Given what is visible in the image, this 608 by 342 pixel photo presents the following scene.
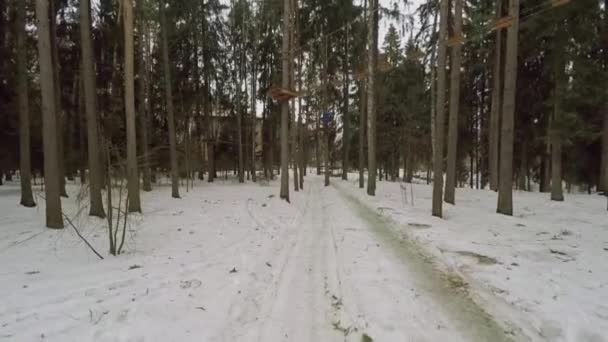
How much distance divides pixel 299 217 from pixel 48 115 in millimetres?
6031

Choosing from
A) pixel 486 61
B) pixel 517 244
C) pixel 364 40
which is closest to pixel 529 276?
pixel 517 244

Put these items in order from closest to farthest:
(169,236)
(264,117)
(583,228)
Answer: (169,236) → (583,228) → (264,117)

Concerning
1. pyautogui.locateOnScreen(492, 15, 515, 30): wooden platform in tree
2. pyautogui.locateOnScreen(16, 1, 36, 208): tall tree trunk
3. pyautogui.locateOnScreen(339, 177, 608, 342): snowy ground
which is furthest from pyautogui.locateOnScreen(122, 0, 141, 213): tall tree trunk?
pyautogui.locateOnScreen(492, 15, 515, 30): wooden platform in tree

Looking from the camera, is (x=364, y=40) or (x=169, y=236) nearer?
(x=169, y=236)

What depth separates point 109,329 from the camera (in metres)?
2.55

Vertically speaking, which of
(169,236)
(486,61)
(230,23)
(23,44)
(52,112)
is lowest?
(169,236)

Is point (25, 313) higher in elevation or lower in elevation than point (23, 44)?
lower

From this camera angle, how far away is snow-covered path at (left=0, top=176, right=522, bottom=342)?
8.43 ft

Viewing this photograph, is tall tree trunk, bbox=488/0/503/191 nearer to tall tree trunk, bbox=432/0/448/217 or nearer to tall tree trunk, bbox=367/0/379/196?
tall tree trunk, bbox=367/0/379/196

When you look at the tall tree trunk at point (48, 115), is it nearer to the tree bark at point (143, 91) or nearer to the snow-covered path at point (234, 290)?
the snow-covered path at point (234, 290)

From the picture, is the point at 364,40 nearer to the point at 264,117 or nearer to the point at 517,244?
the point at 264,117

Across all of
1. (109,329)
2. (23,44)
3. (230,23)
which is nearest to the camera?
(109,329)

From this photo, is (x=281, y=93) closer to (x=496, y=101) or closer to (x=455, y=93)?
(x=455, y=93)

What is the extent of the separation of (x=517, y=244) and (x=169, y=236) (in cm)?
649
